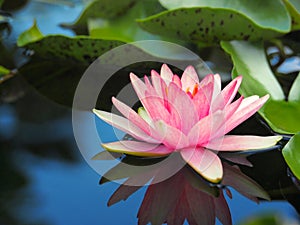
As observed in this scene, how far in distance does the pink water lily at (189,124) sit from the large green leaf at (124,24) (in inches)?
16.3

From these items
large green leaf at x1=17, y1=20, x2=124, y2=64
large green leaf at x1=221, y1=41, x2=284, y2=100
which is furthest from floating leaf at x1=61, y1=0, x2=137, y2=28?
large green leaf at x1=221, y1=41, x2=284, y2=100

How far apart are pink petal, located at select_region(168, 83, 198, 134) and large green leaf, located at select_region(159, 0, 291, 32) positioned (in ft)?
1.23

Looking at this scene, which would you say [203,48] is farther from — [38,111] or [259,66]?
[38,111]

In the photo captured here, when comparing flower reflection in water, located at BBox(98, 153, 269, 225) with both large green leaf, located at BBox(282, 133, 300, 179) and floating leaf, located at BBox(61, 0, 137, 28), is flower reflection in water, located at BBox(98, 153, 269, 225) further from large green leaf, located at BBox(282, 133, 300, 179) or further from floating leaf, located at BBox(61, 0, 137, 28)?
floating leaf, located at BBox(61, 0, 137, 28)

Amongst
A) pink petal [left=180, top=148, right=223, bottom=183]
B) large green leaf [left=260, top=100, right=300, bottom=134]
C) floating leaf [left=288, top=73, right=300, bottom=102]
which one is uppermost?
pink petal [left=180, top=148, right=223, bottom=183]

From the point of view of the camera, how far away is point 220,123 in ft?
1.93

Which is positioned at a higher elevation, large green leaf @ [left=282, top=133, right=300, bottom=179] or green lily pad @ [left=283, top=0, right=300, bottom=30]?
green lily pad @ [left=283, top=0, right=300, bottom=30]

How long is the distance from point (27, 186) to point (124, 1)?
57cm

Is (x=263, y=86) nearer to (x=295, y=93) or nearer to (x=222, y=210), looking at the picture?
(x=295, y=93)

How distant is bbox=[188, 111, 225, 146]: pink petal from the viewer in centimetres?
57

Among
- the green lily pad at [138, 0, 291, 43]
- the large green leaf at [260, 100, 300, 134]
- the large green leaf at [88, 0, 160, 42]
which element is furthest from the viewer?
the large green leaf at [88, 0, 160, 42]

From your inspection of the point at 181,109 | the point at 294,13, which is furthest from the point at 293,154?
the point at 294,13

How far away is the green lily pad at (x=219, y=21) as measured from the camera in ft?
2.82

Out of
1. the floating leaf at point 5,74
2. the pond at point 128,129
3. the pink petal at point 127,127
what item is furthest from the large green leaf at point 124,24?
the pink petal at point 127,127
